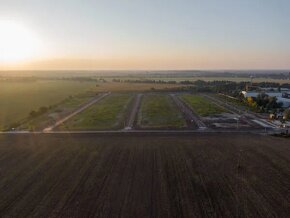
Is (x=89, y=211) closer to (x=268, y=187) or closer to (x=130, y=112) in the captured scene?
(x=268, y=187)

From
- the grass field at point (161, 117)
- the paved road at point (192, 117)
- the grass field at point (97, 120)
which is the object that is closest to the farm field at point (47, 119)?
the grass field at point (97, 120)

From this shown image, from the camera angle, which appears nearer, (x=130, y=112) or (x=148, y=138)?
(x=148, y=138)

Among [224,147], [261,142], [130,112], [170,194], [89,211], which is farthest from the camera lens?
[130,112]

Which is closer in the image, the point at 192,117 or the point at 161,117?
the point at 192,117

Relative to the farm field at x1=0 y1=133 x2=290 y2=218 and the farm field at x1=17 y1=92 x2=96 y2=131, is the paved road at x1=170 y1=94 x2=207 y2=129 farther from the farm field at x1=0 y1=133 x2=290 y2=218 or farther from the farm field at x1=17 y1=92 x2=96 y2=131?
the farm field at x1=17 y1=92 x2=96 y2=131


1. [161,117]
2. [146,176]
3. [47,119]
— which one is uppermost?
[146,176]

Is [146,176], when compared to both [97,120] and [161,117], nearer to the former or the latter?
[97,120]

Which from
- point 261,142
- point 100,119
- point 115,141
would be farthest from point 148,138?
point 100,119

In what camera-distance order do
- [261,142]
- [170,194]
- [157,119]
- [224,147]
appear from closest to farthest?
[170,194]
[224,147]
[261,142]
[157,119]

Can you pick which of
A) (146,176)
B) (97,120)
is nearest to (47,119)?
(97,120)
